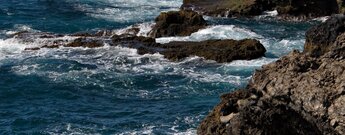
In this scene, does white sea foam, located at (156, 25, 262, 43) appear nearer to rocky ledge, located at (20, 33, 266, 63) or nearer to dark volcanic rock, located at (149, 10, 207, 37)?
dark volcanic rock, located at (149, 10, 207, 37)

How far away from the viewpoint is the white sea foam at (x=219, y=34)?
49.0 meters

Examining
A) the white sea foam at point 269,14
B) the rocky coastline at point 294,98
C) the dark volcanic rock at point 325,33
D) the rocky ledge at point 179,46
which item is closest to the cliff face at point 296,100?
the rocky coastline at point 294,98

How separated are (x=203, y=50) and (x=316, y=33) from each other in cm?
1641

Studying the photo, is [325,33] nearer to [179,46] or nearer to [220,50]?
[220,50]

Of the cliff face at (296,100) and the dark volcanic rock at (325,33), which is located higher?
the dark volcanic rock at (325,33)

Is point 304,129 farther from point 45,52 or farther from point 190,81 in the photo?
point 45,52

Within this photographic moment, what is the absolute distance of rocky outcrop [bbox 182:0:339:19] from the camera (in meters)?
57.0

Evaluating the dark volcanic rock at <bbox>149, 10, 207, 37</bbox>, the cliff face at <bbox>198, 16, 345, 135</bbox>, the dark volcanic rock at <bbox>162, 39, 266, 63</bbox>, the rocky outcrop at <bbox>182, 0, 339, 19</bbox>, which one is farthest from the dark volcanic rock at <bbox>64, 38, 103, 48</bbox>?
the cliff face at <bbox>198, 16, 345, 135</bbox>

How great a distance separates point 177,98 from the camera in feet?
109

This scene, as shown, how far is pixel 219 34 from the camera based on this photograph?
50219 mm

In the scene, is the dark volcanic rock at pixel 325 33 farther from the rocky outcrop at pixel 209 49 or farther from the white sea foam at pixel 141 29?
the white sea foam at pixel 141 29

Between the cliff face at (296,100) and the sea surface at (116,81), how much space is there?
8.40 m

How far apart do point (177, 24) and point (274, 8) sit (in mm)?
13306

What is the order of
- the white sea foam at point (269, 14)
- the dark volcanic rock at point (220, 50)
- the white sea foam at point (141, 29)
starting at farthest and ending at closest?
the white sea foam at point (269, 14)
the white sea foam at point (141, 29)
the dark volcanic rock at point (220, 50)
